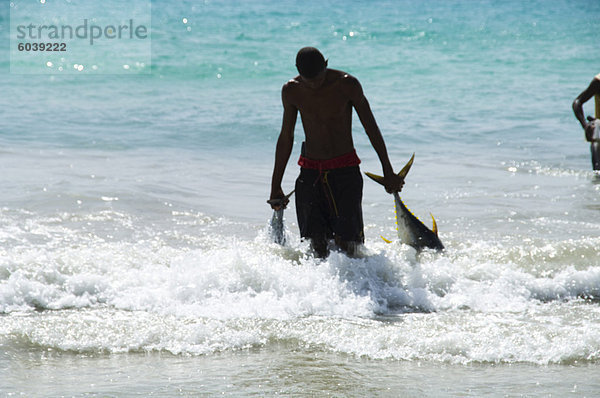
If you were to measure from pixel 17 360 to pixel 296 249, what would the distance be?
2.17 m

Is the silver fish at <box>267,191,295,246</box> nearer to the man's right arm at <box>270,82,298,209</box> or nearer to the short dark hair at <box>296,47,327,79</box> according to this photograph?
the man's right arm at <box>270,82,298,209</box>

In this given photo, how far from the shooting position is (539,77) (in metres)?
19.1

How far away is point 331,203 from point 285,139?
515 mm

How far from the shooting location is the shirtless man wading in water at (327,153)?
467 cm

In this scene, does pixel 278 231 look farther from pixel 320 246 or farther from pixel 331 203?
pixel 331 203

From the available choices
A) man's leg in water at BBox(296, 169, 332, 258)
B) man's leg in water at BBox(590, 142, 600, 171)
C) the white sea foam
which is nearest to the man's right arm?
man's leg in water at BBox(296, 169, 332, 258)

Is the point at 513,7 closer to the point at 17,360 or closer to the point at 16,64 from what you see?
the point at 16,64

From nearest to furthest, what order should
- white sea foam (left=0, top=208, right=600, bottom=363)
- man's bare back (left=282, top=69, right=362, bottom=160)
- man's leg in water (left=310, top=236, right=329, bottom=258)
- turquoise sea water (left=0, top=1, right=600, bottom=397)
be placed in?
turquoise sea water (left=0, top=1, right=600, bottom=397), white sea foam (left=0, top=208, right=600, bottom=363), man's bare back (left=282, top=69, right=362, bottom=160), man's leg in water (left=310, top=236, right=329, bottom=258)

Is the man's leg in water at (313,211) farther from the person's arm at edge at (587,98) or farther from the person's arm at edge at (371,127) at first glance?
the person's arm at edge at (587,98)

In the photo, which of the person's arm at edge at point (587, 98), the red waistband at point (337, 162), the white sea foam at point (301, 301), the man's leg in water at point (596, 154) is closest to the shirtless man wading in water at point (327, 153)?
the red waistband at point (337, 162)

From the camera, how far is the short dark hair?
176 inches

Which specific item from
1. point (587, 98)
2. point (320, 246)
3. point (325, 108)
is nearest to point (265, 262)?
point (320, 246)

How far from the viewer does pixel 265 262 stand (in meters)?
5.04

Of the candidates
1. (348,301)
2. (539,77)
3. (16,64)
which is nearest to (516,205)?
(348,301)
